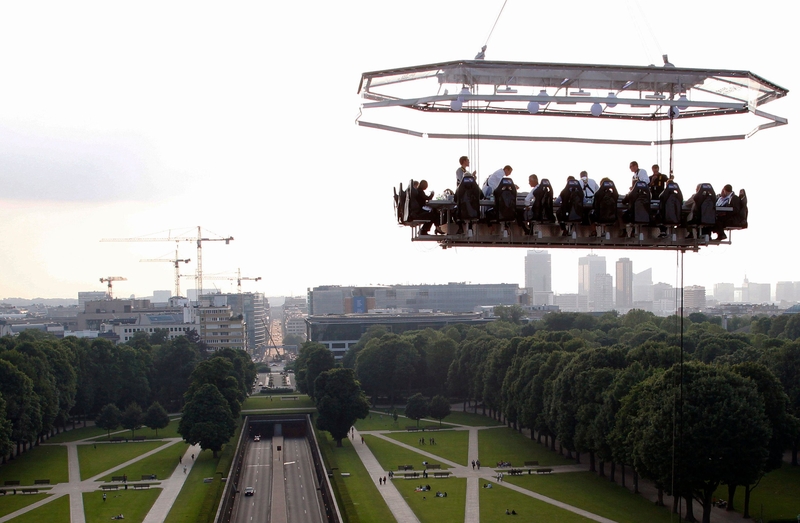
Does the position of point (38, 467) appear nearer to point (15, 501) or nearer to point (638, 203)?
point (15, 501)

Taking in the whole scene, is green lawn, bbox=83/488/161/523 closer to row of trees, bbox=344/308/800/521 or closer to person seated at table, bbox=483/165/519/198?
row of trees, bbox=344/308/800/521

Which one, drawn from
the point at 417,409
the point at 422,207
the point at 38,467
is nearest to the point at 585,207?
the point at 422,207

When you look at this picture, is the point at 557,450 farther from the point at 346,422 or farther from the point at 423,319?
the point at 423,319

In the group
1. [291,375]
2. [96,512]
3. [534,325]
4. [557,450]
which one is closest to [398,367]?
[557,450]

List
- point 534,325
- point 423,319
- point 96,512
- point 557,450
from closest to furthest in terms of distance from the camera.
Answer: point 96,512
point 557,450
point 534,325
point 423,319

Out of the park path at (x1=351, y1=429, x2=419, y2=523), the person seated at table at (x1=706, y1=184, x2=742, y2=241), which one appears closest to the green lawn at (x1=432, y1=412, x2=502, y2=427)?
the park path at (x1=351, y1=429, x2=419, y2=523)
